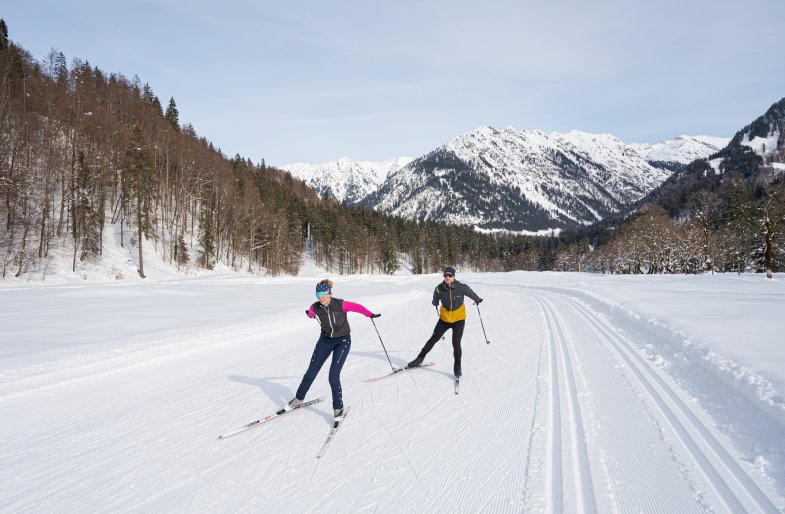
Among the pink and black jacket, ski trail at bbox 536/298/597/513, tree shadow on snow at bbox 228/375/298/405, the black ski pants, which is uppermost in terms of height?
the pink and black jacket

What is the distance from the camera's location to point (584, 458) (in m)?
4.21

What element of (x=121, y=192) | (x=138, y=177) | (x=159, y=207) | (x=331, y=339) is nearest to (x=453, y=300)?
(x=331, y=339)

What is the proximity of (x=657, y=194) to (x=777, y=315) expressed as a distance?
21280 centimetres

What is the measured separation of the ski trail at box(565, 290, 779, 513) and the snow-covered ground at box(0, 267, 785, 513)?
0.02 m

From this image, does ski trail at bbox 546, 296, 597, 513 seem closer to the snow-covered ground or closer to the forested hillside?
the snow-covered ground

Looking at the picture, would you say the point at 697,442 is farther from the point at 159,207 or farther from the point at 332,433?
the point at 159,207

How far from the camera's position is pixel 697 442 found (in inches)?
179

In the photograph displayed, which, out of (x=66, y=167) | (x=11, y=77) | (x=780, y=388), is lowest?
(x=780, y=388)

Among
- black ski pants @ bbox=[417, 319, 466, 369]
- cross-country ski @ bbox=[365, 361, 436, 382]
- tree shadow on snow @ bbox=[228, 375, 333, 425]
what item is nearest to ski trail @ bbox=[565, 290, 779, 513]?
black ski pants @ bbox=[417, 319, 466, 369]

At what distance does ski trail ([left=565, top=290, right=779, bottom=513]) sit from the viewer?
11.5 feet

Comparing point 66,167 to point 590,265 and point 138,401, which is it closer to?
point 138,401

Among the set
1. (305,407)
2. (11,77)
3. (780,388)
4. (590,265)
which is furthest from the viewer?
(590,265)

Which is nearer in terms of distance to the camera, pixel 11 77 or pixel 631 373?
pixel 631 373

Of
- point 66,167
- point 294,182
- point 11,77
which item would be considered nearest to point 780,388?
point 66,167
